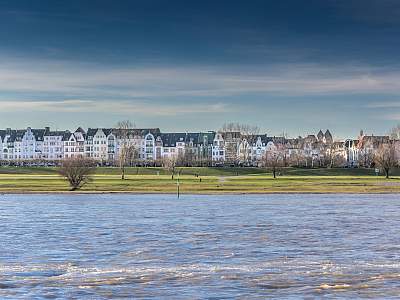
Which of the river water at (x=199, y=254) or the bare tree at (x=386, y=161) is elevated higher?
the bare tree at (x=386, y=161)

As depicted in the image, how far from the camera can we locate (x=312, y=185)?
3698 inches

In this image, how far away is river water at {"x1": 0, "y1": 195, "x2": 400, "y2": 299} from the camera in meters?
24.0

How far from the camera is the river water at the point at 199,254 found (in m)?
24.0

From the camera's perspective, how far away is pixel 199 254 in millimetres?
31188

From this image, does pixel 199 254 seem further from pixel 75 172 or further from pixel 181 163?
pixel 181 163

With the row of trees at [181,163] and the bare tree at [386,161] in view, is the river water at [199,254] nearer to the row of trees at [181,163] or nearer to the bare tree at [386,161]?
the row of trees at [181,163]

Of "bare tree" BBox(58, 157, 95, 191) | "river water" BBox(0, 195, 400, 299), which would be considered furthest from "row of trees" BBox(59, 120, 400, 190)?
"river water" BBox(0, 195, 400, 299)

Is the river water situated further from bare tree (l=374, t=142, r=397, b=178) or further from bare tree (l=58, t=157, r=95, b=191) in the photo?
bare tree (l=374, t=142, r=397, b=178)

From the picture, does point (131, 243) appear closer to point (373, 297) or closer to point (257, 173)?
point (373, 297)

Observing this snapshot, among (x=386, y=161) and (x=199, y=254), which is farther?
(x=386, y=161)

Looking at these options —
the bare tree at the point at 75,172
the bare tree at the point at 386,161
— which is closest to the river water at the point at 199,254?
the bare tree at the point at 75,172

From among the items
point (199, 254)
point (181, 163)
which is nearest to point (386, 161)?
point (181, 163)

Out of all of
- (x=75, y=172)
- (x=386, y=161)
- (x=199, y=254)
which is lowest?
(x=199, y=254)

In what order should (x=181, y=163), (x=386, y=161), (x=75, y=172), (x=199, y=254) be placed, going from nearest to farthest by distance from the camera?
(x=199, y=254) < (x=75, y=172) < (x=386, y=161) < (x=181, y=163)
